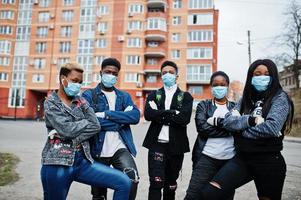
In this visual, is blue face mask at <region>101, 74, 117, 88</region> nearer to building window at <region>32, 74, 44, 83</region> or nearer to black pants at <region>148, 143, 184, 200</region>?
black pants at <region>148, 143, 184, 200</region>

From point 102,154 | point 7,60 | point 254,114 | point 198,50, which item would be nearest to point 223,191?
point 254,114

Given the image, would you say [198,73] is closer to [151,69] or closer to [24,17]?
[151,69]

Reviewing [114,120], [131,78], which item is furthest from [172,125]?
[131,78]

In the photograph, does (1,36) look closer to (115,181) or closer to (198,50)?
(198,50)

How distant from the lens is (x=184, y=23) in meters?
46.2

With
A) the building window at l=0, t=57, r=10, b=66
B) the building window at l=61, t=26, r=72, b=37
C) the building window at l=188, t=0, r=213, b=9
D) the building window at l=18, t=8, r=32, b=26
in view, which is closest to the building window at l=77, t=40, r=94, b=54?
the building window at l=61, t=26, r=72, b=37

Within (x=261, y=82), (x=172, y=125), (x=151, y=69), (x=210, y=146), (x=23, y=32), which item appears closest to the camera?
(x=261, y=82)

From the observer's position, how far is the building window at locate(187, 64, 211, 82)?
44250mm

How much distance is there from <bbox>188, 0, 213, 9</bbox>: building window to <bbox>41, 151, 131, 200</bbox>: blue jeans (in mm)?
45300

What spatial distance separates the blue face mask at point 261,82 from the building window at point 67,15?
162ft

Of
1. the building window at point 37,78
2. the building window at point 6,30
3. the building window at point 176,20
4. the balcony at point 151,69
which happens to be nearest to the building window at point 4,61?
the building window at point 6,30

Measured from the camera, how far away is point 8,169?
782cm

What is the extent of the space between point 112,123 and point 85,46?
45712mm

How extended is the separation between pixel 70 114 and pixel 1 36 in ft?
178
